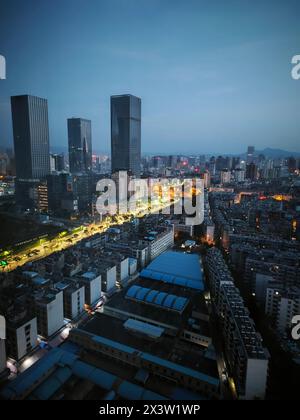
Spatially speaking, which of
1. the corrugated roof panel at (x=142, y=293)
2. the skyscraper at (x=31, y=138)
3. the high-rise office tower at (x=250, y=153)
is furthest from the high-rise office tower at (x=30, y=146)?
the high-rise office tower at (x=250, y=153)

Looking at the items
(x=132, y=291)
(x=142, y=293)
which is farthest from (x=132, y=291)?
(x=142, y=293)

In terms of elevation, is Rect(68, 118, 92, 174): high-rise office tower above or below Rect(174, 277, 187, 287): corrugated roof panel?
above

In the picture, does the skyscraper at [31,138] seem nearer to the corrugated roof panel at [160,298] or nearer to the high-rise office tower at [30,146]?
the high-rise office tower at [30,146]

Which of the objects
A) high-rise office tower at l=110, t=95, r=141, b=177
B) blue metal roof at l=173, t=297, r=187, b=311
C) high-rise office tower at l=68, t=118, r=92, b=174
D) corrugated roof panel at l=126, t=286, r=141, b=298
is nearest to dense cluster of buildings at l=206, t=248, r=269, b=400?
blue metal roof at l=173, t=297, r=187, b=311

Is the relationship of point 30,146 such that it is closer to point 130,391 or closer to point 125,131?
point 125,131

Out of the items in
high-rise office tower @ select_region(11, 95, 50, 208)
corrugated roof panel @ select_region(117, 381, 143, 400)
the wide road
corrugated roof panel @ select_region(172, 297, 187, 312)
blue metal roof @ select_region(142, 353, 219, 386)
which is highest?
high-rise office tower @ select_region(11, 95, 50, 208)

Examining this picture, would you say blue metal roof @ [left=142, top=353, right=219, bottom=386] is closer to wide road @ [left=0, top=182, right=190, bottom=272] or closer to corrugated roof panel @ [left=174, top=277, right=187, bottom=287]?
corrugated roof panel @ [left=174, top=277, right=187, bottom=287]
